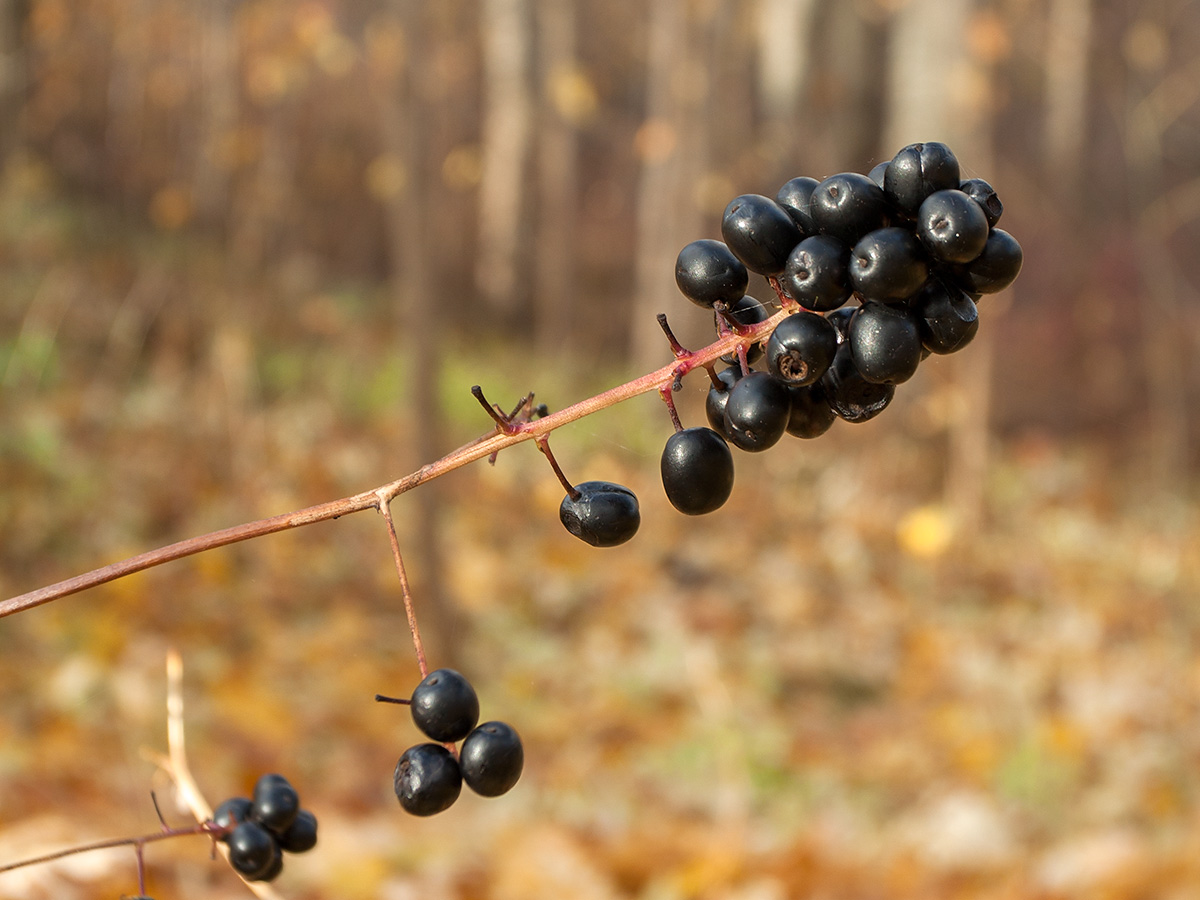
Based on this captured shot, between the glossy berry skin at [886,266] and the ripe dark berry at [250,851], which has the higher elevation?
the glossy berry skin at [886,266]

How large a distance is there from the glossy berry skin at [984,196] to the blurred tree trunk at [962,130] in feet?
28.7

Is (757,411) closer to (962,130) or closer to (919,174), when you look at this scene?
(919,174)

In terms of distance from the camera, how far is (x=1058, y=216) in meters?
19.4

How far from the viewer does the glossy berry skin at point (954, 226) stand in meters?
1.03

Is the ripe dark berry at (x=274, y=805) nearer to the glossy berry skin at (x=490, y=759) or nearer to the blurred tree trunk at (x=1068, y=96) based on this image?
the glossy berry skin at (x=490, y=759)

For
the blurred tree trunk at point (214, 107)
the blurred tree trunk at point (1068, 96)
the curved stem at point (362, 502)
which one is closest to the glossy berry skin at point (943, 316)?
the curved stem at point (362, 502)

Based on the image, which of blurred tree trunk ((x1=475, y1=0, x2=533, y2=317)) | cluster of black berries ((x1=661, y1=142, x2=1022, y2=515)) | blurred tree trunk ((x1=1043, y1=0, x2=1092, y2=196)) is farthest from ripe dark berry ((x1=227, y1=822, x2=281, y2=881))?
blurred tree trunk ((x1=1043, y1=0, x2=1092, y2=196))

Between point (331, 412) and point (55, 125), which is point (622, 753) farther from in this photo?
point (55, 125)

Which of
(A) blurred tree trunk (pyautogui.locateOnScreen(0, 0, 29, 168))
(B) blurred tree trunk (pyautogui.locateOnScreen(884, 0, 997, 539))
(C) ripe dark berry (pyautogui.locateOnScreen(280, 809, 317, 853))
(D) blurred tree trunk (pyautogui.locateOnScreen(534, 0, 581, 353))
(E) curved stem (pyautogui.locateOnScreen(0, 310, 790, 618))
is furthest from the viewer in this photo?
(D) blurred tree trunk (pyautogui.locateOnScreen(534, 0, 581, 353))

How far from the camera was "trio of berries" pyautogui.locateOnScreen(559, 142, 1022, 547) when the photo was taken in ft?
3.44

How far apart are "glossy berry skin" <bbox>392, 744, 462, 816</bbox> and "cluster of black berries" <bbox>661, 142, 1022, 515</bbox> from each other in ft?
1.32

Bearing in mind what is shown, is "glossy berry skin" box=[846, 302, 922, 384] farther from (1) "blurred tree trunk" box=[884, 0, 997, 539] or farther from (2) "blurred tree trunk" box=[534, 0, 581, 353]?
(2) "blurred tree trunk" box=[534, 0, 581, 353]

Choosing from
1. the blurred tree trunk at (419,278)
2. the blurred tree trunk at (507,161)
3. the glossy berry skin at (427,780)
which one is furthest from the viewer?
the blurred tree trunk at (507,161)

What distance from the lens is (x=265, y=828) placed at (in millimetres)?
1382
